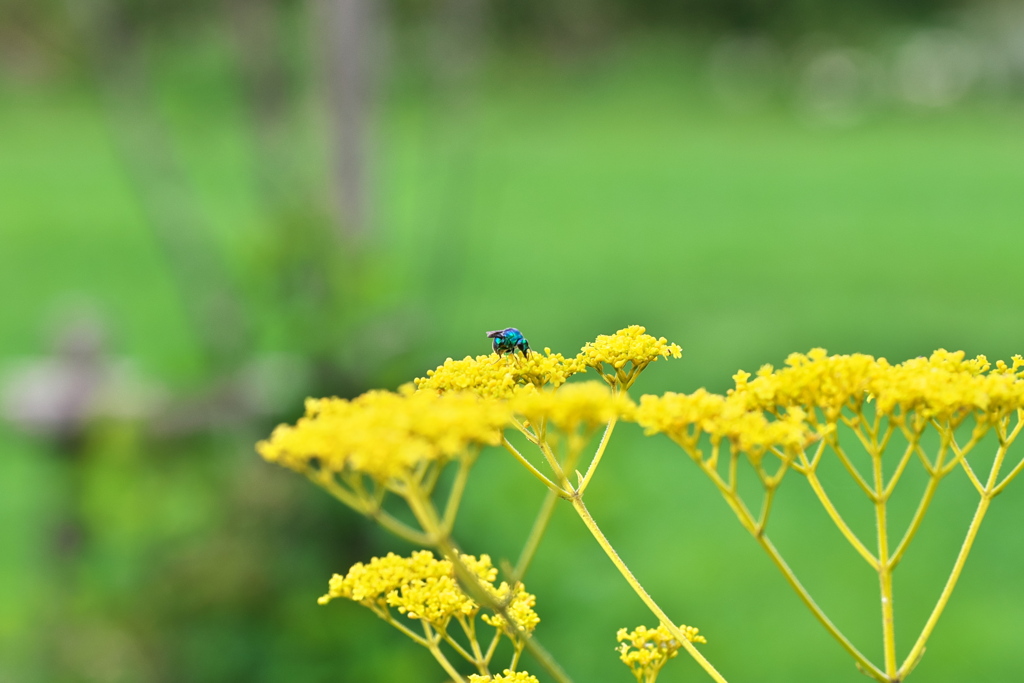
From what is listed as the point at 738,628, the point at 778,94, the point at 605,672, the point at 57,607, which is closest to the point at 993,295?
the point at 738,628

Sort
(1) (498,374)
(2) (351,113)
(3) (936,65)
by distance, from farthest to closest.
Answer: (3) (936,65), (2) (351,113), (1) (498,374)

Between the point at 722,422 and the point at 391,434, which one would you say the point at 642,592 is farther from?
the point at 391,434

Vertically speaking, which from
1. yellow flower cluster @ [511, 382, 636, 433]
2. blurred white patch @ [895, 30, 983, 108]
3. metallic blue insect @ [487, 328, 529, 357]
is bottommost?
yellow flower cluster @ [511, 382, 636, 433]

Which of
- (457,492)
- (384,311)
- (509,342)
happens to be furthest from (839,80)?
(457,492)

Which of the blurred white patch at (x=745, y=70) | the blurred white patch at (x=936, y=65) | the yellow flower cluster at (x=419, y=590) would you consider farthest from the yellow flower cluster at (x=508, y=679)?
the blurred white patch at (x=936, y=65)

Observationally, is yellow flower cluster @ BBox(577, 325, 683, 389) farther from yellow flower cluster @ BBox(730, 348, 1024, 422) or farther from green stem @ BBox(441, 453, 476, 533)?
green stem @ BBox(441, 453, 476, 533)

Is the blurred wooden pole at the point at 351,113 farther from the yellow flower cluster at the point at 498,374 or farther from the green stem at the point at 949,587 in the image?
the green stem at the point at 949,587

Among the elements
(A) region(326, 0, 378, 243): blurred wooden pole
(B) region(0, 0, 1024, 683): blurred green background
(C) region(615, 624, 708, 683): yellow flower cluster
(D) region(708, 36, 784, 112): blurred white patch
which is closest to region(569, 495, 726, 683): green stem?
(C) region(615, 624, 708, 683): yellow flower cluster
